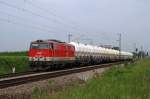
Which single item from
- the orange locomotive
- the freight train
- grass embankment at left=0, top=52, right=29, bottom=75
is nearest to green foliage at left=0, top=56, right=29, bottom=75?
grass embankment at left=0, top=52, right=29, bottom=75

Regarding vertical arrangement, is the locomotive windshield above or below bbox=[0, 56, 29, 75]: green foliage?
above

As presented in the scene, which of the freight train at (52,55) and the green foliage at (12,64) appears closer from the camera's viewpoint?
the freight train at (52,55)

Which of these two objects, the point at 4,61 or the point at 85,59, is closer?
the point at 4,61

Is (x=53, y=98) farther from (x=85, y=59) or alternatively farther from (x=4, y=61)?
(x=85, y=59)

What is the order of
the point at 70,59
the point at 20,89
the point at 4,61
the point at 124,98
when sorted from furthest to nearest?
1. the point at 70,59
2. the point at 4,61
3. the point at 20,89
4. the point at 124,98

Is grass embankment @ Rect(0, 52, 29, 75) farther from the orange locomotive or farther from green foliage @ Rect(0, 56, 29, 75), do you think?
the orange locomotive

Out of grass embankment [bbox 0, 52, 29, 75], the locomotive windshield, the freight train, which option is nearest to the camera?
the freight train

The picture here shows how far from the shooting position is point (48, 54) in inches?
1403

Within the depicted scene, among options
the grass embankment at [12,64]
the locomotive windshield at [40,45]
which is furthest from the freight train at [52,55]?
the grass embankment at [12,64]

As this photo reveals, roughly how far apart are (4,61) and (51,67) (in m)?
7.18

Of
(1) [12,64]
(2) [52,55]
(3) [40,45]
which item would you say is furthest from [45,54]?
(1) [12,64]

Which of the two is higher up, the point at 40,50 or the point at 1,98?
the point at 40,50

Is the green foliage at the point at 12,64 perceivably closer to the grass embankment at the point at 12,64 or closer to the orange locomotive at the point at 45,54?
the grass embankment at the point at 12,64

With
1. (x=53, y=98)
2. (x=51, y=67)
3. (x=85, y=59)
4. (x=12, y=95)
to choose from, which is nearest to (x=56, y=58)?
(x=51, y=67)
